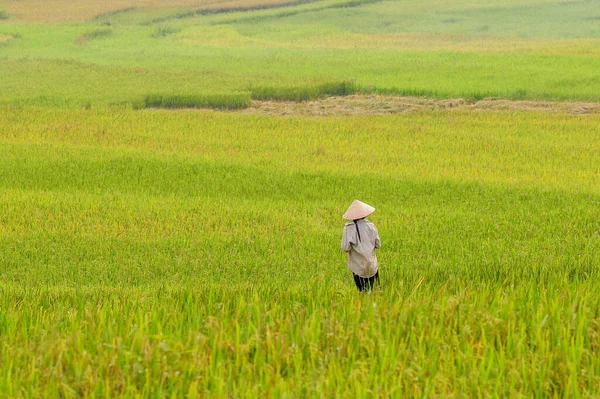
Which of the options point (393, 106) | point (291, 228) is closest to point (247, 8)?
point (393, 106)

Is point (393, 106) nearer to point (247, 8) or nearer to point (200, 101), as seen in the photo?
point (200, 101)

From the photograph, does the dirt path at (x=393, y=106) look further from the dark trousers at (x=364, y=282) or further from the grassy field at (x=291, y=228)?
the dark trousers at (x=364, y=282)

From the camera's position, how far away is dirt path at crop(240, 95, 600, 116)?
93.4 feet

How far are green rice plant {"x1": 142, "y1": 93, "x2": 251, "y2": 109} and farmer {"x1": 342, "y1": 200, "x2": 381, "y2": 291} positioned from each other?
2213 centimetres

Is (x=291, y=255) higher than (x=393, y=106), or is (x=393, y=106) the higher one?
(x=291, y=255)

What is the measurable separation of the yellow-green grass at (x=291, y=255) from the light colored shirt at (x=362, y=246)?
34 cm

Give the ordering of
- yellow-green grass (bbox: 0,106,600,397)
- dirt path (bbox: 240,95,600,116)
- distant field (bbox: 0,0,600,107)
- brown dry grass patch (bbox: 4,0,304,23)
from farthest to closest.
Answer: brown dry grass patch (bbox: 4,0,304,23) < distant field (bbox: 0,0,600,107) < dirt path (bbox: 240,95,600,116) < yellow-green grass (bbox: 0,106,600,397)

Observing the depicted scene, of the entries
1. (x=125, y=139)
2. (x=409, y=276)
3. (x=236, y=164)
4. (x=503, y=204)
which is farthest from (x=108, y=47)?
(x=409, y=276)

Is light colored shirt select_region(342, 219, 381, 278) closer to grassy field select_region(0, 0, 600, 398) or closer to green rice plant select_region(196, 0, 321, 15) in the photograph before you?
grassy field select_region(0, 0, 600, 398)

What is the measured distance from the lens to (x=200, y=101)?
31156 mm

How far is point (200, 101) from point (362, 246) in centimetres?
2298

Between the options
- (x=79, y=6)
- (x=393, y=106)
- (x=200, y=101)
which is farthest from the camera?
(x=79, y=6)

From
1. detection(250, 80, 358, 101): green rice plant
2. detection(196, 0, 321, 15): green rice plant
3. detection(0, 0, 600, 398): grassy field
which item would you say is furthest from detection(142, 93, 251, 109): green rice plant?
detection(196, 0, 321, 15): green rice plant

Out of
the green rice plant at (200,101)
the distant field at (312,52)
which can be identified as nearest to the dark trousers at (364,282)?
the distant field at (312,52)
